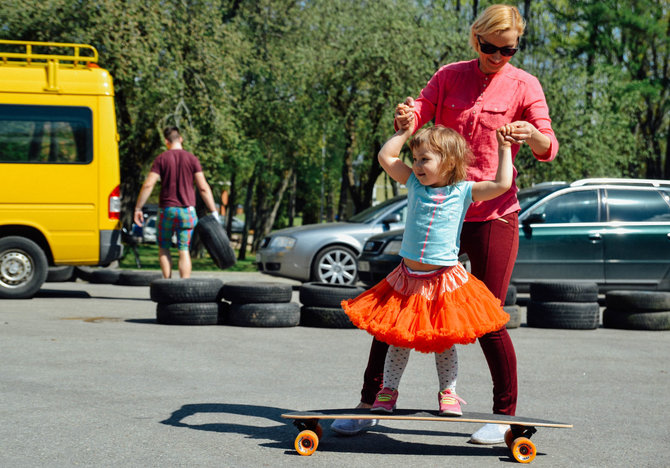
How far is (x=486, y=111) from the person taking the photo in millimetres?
4086

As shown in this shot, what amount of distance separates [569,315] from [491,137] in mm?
5724

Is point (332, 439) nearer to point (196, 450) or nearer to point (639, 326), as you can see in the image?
point (196, 450)

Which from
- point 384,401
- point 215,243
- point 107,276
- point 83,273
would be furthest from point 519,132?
point 83,273

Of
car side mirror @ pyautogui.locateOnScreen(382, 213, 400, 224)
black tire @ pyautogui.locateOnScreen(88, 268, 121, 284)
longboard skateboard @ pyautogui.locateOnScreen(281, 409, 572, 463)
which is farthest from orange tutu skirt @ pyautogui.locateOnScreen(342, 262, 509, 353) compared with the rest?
black tire @ pyautogui.locateOnScreen(88, 268, 121, 284)

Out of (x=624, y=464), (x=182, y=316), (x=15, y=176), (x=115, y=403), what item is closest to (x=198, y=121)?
(x=15, y=176)

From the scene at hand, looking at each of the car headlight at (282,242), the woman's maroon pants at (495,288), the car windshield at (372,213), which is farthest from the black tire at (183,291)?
the car windshield at (372,213)

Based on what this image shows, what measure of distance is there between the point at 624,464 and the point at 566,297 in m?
5.67

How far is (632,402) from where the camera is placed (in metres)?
5.36

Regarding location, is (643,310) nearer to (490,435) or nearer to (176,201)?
(176,201)

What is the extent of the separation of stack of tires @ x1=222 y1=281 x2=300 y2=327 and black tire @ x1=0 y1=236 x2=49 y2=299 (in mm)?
3137

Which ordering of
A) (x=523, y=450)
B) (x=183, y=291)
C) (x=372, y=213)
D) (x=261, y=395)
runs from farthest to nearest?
(x=372, y=213) → (x=183, y=291) → (x=261, y=395) → (x=523, y=450)

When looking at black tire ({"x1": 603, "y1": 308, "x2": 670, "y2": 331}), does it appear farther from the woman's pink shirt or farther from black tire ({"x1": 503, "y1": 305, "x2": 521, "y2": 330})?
the woman's pink shirt

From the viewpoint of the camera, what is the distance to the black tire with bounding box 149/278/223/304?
8.41m

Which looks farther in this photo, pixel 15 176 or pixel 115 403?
pixel 15 176
